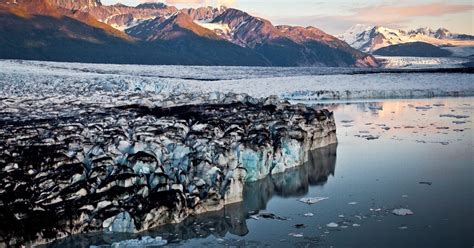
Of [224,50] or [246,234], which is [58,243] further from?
[224,50]

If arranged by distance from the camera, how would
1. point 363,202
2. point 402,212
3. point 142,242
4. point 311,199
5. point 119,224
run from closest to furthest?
point 142,242
point 119,224
point 402,212
point 363,202
point 311,199

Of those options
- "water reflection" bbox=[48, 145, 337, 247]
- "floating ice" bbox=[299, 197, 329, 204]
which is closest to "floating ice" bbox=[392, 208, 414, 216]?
"floating ice" bbox=[299, 197, 329, 204]

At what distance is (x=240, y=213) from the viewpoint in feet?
32.4

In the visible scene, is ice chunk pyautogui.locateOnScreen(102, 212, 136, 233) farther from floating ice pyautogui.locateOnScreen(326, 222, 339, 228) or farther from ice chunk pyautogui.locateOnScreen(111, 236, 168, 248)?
floating ice pyautogui.locateOnScreen(326, 222, 339, 228)

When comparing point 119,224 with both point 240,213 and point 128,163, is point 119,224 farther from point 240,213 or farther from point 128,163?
point 240,213

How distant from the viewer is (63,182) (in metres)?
9.46

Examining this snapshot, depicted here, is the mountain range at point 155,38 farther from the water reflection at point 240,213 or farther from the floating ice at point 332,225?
the floating ice at point 332,225

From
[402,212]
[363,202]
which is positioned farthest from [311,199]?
[402,212]

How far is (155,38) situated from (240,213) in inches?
4783

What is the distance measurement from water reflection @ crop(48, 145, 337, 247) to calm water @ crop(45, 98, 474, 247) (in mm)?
16

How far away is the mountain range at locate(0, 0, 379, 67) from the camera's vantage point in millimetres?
86562

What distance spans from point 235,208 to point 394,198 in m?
3.00

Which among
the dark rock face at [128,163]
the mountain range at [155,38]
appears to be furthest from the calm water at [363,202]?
the mountain range at [155,38]

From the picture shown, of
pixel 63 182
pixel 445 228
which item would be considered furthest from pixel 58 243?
pixel 445 228
